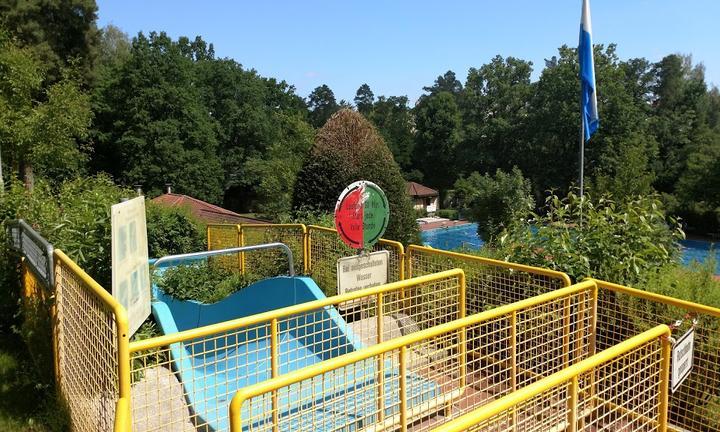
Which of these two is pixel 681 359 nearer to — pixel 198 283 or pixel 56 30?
pixel 198 283

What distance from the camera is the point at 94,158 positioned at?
3634cm

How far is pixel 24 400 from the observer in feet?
14.1

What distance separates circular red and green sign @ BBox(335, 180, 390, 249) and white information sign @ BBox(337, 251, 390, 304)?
212mm

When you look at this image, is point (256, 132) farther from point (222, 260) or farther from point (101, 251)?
point (101, 251)

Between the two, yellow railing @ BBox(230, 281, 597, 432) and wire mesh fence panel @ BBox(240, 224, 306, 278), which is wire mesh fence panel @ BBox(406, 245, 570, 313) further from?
wire mesh fence panel @ BBox(240, 224, 306, 278)

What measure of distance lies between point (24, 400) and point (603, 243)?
5.26 m

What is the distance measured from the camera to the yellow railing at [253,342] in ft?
9.61

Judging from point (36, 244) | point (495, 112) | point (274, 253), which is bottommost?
point (274, 253)

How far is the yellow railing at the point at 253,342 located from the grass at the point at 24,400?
2.06 ft

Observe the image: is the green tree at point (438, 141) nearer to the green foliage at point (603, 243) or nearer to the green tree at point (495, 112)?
the green tree at point (495, 112)

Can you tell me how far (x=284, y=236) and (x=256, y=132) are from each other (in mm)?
38618

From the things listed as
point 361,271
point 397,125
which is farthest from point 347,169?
point 397,125

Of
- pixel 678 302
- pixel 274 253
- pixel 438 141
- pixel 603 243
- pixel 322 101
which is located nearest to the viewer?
pixel 678 302

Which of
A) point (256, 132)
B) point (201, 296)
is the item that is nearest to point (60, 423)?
point (201, 296)
